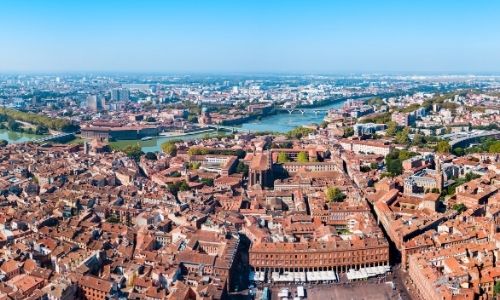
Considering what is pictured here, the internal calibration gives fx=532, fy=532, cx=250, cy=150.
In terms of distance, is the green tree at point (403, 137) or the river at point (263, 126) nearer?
the green tree at point (403, 137)

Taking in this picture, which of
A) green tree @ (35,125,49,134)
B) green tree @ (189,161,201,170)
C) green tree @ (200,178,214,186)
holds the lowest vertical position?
green tree @ (35,125,49,134)

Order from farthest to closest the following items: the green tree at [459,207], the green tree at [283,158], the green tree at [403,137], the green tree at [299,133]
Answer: the green tree at [299,133]
the green tree at [403,137]
the green tree at [283,158]
the green tree at [459,207]

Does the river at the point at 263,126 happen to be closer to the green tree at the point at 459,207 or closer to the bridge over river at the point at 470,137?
the bridge over river at the point at 470,137

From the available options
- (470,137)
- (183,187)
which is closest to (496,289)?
(183,187)

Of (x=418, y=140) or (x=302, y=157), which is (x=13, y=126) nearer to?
(x=302, y=157)

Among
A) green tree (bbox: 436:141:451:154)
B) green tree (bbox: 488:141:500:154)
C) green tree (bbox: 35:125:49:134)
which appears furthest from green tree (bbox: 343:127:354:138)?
green tree (bbox: 35:125:49:134)

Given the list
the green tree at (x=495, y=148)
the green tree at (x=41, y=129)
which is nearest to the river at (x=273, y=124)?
the green tree at (x=41, y=129)

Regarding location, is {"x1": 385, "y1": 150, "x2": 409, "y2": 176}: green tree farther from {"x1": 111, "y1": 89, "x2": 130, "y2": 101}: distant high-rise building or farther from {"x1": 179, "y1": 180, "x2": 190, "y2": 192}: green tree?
{"x1": 111, "y1": 89, "x2": 130, "y2": 101}: distant high-rise building

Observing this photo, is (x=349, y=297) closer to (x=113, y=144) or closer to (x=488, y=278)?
(x=488, y=278)

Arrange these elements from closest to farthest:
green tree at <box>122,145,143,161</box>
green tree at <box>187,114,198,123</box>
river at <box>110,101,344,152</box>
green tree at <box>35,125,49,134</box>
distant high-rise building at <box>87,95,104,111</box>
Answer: green tree at <box>122,145,143,161</box> < river at <box>110,101,344,152</box> < green tree at <box>35,125,49,134</box> < green tree at <box>187,114,198,123</box> < distant high-rise building at <box>87,95,104,111</box>
